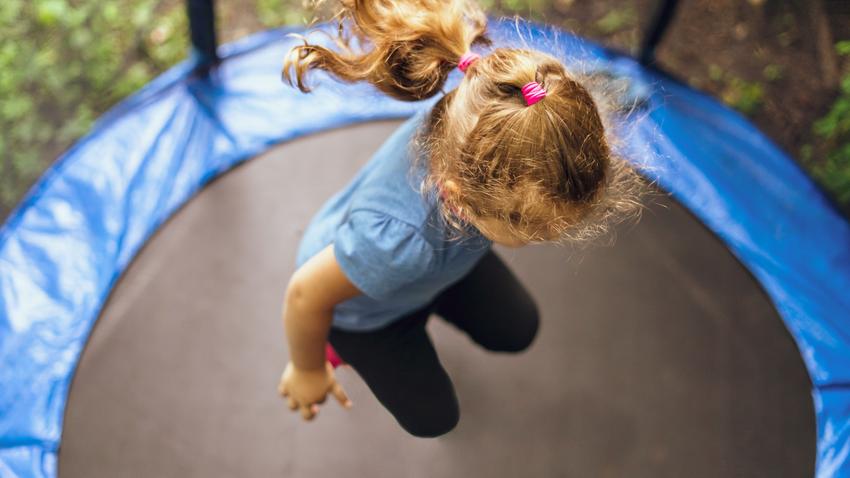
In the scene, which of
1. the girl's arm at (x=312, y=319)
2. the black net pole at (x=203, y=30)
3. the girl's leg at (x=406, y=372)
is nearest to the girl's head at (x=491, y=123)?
the girl's arm at (x=312, y=319)

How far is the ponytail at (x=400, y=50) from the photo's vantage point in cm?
76

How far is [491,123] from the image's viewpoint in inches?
27.7

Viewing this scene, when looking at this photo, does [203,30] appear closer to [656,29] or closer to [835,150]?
[656,29]

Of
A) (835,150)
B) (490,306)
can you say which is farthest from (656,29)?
(490,306)

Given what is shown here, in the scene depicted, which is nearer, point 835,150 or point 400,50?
point 400,50

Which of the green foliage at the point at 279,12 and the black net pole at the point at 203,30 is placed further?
the green foliage at the point at 279,12

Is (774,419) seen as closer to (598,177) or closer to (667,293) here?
(667,293)

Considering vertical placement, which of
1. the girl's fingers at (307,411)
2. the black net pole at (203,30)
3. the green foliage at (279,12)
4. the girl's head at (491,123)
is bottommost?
the girl's fingers at (307,411)

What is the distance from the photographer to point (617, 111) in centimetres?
84

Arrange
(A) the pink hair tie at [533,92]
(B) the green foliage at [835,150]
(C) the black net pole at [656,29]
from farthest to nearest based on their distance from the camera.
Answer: (B) the green foliage at [835,150] → (C) the black net pole at [656,29] → (A) the pink hair tie at [533,92]

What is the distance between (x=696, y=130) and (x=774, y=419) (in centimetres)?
63

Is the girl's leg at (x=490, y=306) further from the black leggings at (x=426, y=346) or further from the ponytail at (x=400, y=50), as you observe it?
the ponytail at (x=400, y=50)

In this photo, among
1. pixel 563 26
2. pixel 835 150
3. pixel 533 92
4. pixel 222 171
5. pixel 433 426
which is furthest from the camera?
pixel 563 26

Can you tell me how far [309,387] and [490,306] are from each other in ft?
1.01
